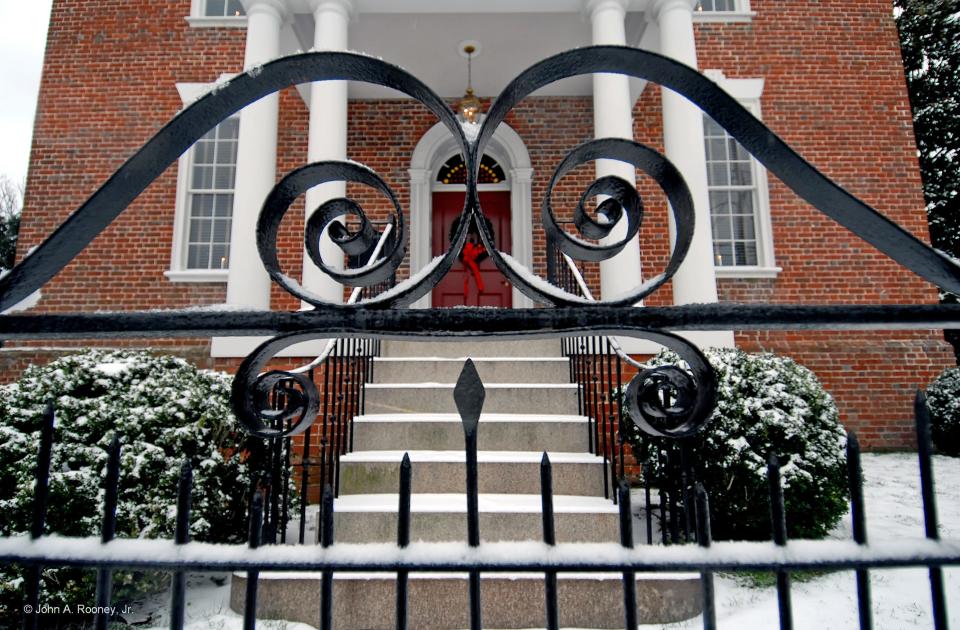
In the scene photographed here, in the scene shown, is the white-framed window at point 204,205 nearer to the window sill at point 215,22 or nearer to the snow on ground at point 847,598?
the window sill at point 215,22

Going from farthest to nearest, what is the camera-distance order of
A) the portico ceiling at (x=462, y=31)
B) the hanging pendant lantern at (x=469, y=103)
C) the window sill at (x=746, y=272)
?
the window sill at (x=746, y=272), the hanging pendant lantern at (x=469, y=103), the portico ceiling at (x=462, y=31)

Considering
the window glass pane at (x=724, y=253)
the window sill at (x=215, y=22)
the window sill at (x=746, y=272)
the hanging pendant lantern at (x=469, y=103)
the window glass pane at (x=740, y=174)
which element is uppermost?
the window sill at (x=215, y=22)

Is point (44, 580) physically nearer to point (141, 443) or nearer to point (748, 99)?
point (141, 443)

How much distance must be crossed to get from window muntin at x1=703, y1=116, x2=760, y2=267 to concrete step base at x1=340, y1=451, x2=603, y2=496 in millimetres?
5977

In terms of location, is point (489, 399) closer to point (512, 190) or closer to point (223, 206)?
point (512, 190)

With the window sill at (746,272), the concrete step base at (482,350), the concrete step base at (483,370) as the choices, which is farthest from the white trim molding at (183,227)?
the window sill at (746,272)

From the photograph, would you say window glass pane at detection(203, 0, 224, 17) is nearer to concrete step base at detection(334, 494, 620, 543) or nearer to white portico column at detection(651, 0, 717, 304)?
white portico column at detection(651, 0, 717, 304)

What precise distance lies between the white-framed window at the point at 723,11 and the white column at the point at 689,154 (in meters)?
2.66

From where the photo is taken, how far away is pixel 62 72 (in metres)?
8.77

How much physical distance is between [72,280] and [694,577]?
359 inches

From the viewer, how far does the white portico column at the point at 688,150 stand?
245 inches

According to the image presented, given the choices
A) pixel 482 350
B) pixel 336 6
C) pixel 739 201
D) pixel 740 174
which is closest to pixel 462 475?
pixel 482 350

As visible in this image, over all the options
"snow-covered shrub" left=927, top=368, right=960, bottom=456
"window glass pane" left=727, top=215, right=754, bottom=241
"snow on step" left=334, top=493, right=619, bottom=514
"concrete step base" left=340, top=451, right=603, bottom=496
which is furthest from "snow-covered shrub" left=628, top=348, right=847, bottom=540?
"window glass pane" left=727, top=215, right=754, bottom=241

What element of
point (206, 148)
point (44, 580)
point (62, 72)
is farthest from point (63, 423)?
point (62, 72)
